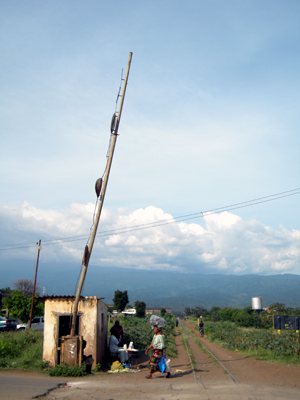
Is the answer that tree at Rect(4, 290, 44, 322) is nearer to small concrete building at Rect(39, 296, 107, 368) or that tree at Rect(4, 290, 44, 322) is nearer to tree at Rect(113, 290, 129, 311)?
small concrete building at Rect(39, 296, 107, 368)

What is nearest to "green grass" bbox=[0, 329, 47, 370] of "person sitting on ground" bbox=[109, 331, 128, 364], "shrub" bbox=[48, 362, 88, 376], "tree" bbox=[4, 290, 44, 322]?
"shrub" bbox=[48, 362, 88, 376]

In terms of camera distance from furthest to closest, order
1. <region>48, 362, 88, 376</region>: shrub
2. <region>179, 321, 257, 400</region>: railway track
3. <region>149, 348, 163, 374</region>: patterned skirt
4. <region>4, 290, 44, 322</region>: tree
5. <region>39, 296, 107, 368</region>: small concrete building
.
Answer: <region>4, 290, 44, 322</region>: tree
<region>39, 296, 107, 368</region>: small concrete building
<region>48, 362, 88, 376</region>: shrub
<region>149, 348, 163, 374</region>: patterned skirt
<region>179, 321, 257, 400</region>: railway track

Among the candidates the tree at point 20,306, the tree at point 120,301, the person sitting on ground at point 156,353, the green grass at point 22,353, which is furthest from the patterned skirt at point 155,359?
the tree at point 120,301

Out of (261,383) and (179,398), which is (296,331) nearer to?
(261,383)

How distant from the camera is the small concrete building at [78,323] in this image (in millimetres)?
12969

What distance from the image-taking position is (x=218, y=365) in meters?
14.4

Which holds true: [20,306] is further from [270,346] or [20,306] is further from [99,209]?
[99,209]

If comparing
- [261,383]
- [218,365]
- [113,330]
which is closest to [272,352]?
[218,365]

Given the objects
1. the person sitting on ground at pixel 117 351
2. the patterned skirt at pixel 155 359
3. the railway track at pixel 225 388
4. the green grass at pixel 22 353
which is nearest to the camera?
the railway track at pixel 225 388

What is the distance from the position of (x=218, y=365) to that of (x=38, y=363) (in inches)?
287

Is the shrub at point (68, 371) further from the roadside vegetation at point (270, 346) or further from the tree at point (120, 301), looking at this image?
the tree at point (120, 301)

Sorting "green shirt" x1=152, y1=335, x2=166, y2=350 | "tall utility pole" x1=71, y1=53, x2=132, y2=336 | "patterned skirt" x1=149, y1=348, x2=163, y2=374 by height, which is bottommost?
"patterned skirt" x1=149, y1=348, x2=163, y2=374

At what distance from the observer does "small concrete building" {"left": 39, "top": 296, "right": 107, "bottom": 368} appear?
42.5 ft

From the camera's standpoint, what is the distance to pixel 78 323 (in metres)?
13.5
